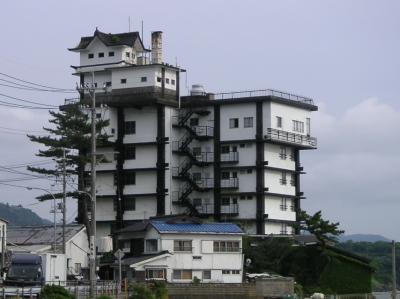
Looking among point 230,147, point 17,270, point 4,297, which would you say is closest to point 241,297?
point 17,270

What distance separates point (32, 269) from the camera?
5994cm

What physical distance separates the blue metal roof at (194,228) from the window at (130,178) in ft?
70.7

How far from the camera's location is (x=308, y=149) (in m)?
102

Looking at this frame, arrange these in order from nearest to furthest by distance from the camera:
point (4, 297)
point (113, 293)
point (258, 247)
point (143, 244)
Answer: point (4, 297), point (113, 293), point (143, 244), point (258, 247)

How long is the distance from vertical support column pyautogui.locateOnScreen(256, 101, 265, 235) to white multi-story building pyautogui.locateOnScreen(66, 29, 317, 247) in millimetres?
106

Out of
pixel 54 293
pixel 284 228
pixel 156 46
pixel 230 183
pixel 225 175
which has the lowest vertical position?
pixel 54 293

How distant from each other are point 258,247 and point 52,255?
102 ft

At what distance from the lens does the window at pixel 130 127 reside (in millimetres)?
98881

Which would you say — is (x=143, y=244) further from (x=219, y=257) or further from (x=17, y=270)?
(x=17, y=270)

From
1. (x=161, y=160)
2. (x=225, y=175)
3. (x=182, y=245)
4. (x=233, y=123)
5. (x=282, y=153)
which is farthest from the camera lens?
(x=282, y=153)

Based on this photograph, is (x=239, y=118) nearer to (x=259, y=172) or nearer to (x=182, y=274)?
(x=259, y=172)

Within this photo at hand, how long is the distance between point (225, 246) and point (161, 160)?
21.0 m

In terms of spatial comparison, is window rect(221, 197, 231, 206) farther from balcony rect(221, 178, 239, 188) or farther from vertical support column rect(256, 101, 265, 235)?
vertical support column rect(256, 101, 265, 235)

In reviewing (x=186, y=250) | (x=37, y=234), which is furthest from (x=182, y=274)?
(x=37, y=234)
